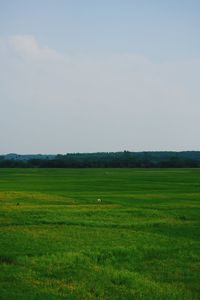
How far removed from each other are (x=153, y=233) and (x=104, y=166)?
127 metres

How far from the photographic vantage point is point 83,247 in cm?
1891

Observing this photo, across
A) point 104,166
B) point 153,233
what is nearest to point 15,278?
point 153,233

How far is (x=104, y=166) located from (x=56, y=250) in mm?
131785

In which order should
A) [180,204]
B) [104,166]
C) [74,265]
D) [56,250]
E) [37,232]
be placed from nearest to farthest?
[74,265]
[56,250]
[37,232]
[180,204]
[104,166]

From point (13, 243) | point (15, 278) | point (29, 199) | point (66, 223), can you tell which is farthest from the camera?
point (29, 199)

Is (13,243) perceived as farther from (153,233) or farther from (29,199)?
(29,199)

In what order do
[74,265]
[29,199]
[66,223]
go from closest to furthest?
[74,265] < [66,223] < [29,199]

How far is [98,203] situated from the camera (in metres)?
37.2

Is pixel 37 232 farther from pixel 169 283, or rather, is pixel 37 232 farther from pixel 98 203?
pixel 98 203

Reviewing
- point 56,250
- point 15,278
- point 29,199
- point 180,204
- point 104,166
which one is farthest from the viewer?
point 104,166

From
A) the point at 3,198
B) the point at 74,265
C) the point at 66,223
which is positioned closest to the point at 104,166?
the point at 3,198

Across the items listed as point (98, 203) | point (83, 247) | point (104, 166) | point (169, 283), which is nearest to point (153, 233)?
point (83, 247)

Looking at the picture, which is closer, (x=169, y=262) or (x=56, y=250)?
(x=169, y=262)

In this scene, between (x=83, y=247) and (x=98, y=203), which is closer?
(x=83, y=247)
